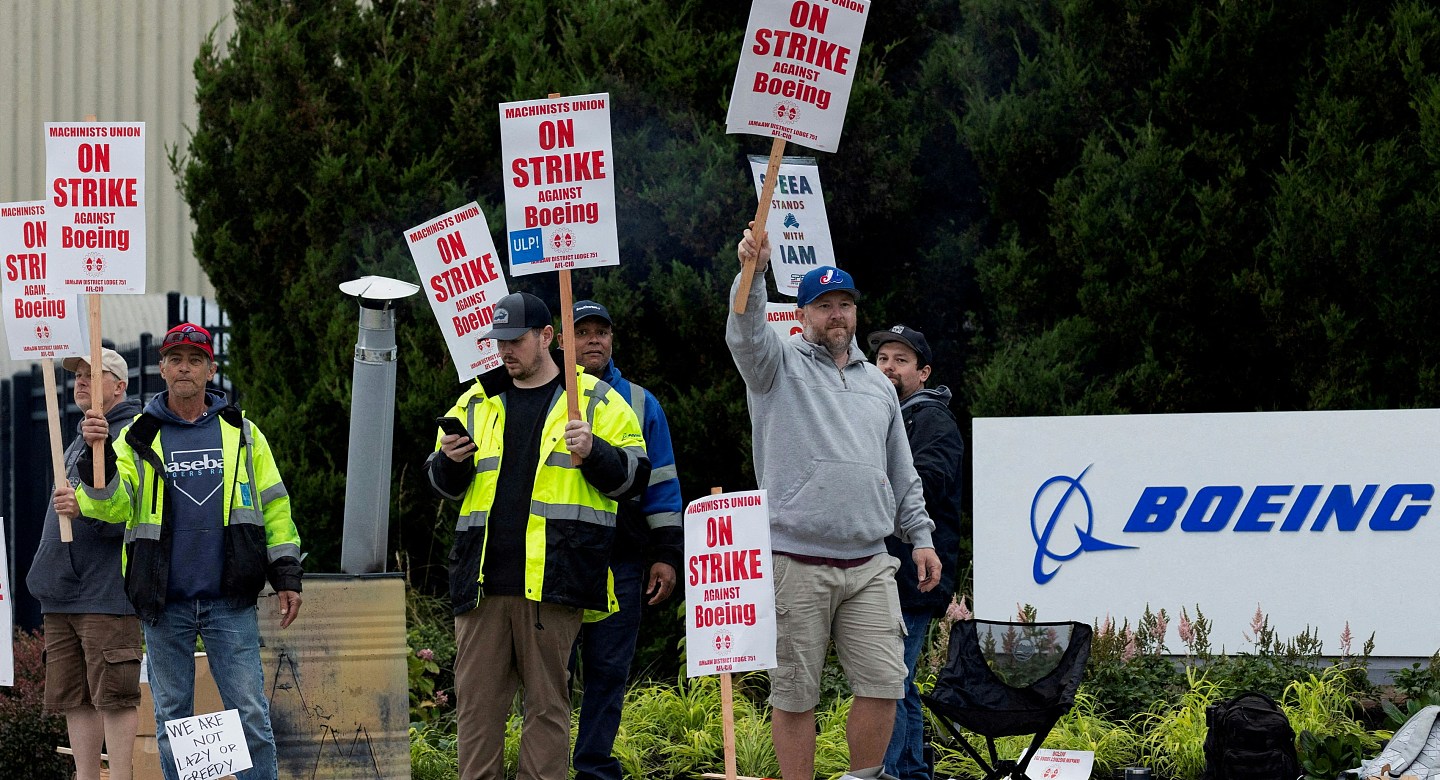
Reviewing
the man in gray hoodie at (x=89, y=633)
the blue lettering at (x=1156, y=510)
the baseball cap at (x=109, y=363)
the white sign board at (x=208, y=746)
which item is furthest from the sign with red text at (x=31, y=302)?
the blue lettering at (x=1156, y=510)

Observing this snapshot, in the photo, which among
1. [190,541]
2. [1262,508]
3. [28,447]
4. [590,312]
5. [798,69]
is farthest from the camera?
[28,447]

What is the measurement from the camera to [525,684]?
6.05 metres

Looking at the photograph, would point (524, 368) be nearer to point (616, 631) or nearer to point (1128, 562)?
point (616, 631)

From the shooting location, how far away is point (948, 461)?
23.1 feet

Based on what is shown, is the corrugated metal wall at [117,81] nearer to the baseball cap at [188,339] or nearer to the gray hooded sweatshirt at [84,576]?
the gray hooded sweatshirt at [84,576]

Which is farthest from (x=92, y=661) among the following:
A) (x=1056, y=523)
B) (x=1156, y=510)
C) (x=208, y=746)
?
(x=1156, y=510)

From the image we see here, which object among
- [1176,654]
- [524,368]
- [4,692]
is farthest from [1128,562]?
[4,692]

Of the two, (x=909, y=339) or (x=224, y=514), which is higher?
(x=909, y=339)

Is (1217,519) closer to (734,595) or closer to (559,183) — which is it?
(734,595)

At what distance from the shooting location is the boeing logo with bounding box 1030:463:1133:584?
944cm

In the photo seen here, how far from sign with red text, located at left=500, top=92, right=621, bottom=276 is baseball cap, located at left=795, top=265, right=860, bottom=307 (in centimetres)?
71

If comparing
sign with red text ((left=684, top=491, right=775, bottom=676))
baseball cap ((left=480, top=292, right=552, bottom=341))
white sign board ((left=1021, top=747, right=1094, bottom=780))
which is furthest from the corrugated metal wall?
sign with red text ((left=684, top=491, right=775, bottom=676))

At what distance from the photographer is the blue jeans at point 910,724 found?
6.66 metres

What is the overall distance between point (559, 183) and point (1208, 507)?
4.73m
